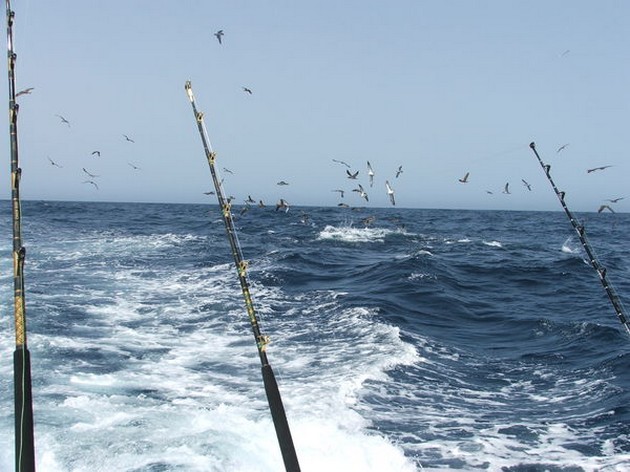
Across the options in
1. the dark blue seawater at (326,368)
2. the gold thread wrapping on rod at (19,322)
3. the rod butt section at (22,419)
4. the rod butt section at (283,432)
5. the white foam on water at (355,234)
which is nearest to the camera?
the rod butt section at (22,419)

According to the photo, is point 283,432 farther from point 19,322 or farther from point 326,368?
point 326,368

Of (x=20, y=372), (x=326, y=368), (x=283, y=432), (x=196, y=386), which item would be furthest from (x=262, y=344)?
(x=326, y=368)

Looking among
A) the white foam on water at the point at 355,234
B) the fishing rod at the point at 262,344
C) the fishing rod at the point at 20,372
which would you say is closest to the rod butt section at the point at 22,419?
the fishing rod at the point at 20,372

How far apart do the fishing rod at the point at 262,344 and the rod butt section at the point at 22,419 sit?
1.93 m

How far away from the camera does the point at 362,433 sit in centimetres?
925

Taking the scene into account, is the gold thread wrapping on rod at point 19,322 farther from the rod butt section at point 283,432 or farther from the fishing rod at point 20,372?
the rod butt section at point 283,432

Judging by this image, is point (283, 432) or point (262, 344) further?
point (262, 344)

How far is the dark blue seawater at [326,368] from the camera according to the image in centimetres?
858

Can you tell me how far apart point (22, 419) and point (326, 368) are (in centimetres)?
884

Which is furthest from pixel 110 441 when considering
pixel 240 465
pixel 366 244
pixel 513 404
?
pixel 366 244

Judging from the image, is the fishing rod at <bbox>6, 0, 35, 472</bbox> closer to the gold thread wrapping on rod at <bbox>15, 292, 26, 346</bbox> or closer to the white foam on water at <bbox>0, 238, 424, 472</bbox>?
the gold thread wrapping on rod at <bbox>15, 292, 26, 346</bbox>

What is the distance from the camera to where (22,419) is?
440 centimetres

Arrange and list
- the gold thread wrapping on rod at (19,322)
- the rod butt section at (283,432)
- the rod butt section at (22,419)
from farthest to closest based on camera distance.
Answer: the rod butt section at (283,432) → the gold thread wrapping on rod at (19,322) → the rod butt section at (22,419)

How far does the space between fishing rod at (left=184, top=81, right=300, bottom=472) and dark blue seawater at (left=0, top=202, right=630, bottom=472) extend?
340cm
